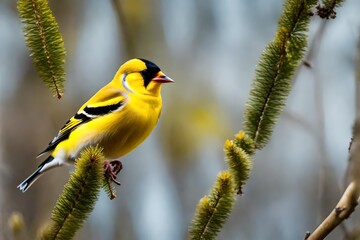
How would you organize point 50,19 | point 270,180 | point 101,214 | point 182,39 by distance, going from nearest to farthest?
point 50,19
point 101,214
point 270,180
point 182,39

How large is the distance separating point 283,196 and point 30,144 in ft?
10.5

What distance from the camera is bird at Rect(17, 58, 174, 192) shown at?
298cm

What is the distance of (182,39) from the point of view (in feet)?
32.1

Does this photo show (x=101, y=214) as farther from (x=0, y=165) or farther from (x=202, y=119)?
(x=202, y=119)

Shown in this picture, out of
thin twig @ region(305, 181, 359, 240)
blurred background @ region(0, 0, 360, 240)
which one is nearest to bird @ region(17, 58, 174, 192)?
thin twig @ region(305, 181, 359, 240)

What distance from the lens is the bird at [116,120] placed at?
9.77 ft

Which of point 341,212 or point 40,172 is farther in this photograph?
point 40,172

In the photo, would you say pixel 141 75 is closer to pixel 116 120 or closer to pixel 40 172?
pixel 116 120

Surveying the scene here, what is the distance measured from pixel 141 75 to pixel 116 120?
25 cm

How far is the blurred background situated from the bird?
2.51 metres

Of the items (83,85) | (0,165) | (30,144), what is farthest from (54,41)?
(83,85)

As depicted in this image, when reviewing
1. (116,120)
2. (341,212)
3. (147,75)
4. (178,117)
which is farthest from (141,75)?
(178,117)

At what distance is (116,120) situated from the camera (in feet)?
10.0

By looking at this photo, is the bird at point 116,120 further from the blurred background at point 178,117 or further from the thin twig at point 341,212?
the blurred background at point 178,117
